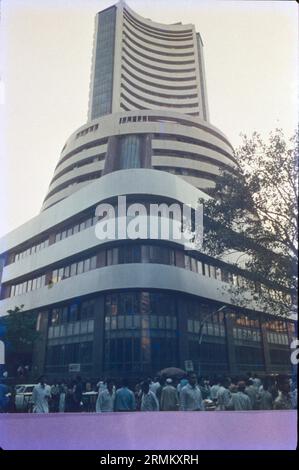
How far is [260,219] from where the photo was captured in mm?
11883

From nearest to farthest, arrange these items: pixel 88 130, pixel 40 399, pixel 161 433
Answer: pixel 161 433, pixel 40 399, pixel 88 130

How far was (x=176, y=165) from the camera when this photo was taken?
26.0m

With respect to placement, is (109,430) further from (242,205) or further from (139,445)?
(242,205)

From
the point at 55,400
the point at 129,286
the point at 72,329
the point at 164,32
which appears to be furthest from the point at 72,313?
the point at 164,32

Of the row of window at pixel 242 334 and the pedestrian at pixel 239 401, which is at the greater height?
the row of window at pixel 242 334

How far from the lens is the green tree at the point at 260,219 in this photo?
36.4 feet

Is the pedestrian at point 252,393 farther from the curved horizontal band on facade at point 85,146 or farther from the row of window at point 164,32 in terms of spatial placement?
the row of window at point 164,32

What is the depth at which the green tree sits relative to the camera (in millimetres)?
11109

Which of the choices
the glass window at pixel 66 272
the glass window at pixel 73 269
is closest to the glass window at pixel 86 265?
the glass window at pixel 73 269

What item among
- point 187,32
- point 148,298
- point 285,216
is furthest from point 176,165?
point 187,32

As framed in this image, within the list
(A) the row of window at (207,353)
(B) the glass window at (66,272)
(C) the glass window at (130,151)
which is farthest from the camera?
(C) the glass window at (130,151)

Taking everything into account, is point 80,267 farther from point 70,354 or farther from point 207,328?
point 207,328

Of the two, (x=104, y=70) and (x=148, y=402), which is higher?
(x=104, y=70)
